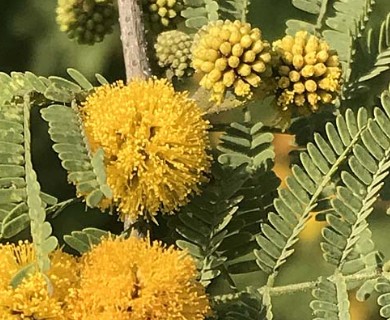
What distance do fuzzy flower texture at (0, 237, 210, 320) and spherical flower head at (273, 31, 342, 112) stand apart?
0.78 ft

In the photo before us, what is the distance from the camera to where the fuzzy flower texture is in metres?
0.96

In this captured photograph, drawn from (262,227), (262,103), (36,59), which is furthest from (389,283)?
(36,59)

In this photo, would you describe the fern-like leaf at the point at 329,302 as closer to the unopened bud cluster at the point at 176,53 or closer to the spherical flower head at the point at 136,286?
the spherical flower head at the point at 136,286

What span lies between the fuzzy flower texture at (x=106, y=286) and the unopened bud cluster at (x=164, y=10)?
354 mm

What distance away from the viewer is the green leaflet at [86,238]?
1.07 metres

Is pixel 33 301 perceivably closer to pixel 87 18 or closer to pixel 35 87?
pixel 35 87

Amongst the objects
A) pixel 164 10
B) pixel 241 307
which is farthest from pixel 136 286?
pixel 164 10

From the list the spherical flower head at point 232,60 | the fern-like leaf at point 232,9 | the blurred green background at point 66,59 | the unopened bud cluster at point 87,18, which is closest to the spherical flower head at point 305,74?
the spherical flower head at point 232,60

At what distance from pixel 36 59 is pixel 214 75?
1.78 meters

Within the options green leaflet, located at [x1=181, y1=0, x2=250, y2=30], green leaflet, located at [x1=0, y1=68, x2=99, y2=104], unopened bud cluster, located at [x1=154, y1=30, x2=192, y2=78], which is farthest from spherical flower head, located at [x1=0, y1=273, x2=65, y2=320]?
green leaflet, located at [x1=181, y1=0, x2=250, y2=30]

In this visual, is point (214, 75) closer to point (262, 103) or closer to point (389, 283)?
point (262, 103)

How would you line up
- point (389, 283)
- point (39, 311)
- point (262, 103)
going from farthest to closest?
point (262, 103) → point (389, 283) → point (39, 311)

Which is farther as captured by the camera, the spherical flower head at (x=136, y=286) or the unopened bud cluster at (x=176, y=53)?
the unopened bud cluster at (x=176, y=53)

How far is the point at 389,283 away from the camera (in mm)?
1069
